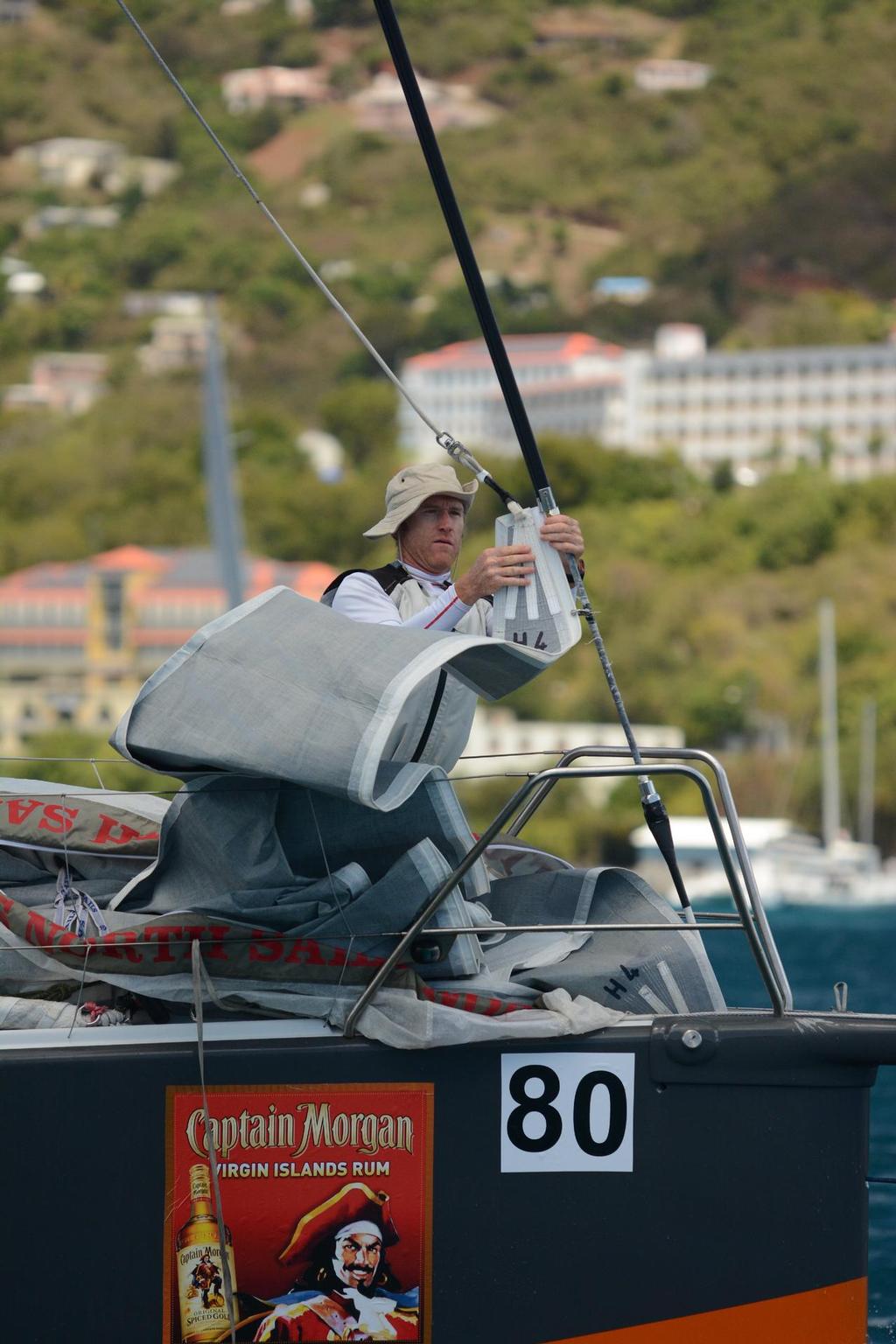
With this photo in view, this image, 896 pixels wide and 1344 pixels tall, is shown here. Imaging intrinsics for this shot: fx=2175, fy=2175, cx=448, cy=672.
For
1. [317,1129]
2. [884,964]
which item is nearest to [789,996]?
[317,1129]

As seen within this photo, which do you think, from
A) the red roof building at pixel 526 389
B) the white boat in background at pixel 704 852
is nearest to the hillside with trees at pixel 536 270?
the white boat in background at pixel 704 852

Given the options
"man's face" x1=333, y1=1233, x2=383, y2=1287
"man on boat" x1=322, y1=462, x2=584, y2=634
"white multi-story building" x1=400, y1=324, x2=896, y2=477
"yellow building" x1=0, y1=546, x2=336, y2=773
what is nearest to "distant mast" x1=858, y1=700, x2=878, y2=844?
"yellow building" x1=0, y1=546, x2=336, y2=773

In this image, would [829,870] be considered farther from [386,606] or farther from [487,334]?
[487,334]

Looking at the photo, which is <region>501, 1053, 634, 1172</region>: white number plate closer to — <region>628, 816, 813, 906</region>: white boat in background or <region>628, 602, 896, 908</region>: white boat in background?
<region>628, 816, 813, 906</region>: white boat in background

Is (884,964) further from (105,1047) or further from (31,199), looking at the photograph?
(31,199)

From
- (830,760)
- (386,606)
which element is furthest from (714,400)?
(386,606)

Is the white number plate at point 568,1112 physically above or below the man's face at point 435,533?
below

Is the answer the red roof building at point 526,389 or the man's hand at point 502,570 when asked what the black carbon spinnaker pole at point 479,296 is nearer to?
the man's hand at point 502,570

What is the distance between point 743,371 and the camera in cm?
13625

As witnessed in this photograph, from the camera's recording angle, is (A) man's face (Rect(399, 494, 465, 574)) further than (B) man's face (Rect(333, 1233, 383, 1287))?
Yes

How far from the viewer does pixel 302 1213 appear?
12.6ft

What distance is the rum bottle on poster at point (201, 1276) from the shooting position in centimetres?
381

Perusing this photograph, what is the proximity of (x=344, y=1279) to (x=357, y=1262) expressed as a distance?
0.04 m

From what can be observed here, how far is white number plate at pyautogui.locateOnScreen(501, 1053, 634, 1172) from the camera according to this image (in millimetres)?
3846
